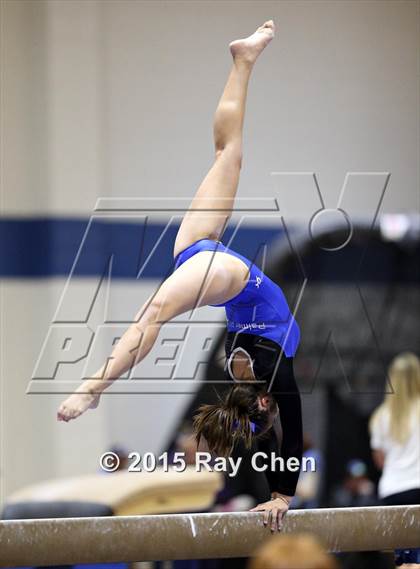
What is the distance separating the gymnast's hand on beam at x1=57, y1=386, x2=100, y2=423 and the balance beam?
1.26 feet

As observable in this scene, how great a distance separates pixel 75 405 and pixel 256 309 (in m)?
0.66

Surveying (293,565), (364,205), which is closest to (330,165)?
(364,205)

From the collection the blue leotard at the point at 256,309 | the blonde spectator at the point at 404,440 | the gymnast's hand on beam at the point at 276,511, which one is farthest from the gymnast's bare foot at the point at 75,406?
the blonde spectator at the point at 404,440

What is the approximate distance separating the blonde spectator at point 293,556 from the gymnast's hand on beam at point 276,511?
5.13ft

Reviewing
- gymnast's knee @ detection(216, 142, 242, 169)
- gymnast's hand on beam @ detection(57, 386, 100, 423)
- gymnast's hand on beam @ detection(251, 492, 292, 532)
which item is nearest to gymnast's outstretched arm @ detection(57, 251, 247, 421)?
gymnast's hand on beam @ detection(57, 386, 100, 423)

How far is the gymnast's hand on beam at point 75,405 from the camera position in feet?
9.29

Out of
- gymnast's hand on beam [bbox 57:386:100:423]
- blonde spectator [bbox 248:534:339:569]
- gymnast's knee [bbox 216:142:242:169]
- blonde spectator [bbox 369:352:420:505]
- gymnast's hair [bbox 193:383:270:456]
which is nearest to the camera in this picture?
blonde spectator [bbox 248:534:339:569]

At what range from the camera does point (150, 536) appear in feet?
9.92

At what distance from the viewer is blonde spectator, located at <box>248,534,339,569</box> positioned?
54.6 inches

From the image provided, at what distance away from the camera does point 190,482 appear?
4281 millimetres

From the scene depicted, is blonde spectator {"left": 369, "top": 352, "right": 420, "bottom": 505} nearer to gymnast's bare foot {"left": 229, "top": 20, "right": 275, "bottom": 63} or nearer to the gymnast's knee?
the gymnast's knee

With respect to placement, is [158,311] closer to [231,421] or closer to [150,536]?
[231,421]

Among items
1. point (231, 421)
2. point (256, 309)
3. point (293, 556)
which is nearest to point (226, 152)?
point (256, 309)

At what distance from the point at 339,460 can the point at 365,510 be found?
2.05 metres
